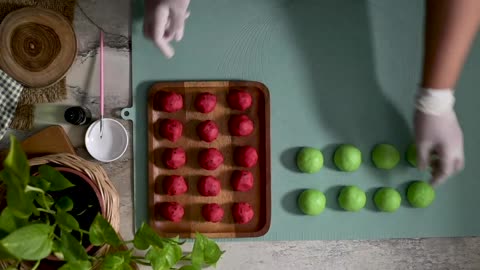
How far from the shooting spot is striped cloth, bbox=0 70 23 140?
83 centimetres

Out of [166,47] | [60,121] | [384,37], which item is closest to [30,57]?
[60,121]

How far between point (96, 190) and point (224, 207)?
22 cm

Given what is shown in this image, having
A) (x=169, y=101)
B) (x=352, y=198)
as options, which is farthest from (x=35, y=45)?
(x=352, y=198)

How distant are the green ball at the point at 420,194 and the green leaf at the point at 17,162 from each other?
0.61 metres

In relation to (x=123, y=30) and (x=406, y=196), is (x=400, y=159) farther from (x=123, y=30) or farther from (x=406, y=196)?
(x=123, y=30)

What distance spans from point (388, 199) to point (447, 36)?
295 millimetres

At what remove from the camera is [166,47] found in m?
0.77

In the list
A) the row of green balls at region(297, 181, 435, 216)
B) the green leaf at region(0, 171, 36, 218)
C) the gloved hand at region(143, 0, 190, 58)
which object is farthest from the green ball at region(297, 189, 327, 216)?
the green leaf at region(0, 171, 36, 218)

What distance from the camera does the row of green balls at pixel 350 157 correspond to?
33.5 inches

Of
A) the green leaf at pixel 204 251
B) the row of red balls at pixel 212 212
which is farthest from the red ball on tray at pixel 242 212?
the green leaf at pixel 204 251

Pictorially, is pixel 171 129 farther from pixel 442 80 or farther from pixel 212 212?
pixel 442 80

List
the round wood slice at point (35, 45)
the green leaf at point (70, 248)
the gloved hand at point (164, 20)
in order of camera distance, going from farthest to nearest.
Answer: the round wood slice at point (35, 45) → the gloved hand at point (164, 20) → the green leaf at point (70, 248)

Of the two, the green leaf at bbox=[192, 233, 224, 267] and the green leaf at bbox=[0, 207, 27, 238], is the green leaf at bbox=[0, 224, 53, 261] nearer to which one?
the green leaf at bbox=[0, 207, 27, 238]

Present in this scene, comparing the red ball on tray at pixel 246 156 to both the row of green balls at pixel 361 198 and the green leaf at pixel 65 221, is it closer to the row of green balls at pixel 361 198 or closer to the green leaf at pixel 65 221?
the row of green balls at pixel 361 198
